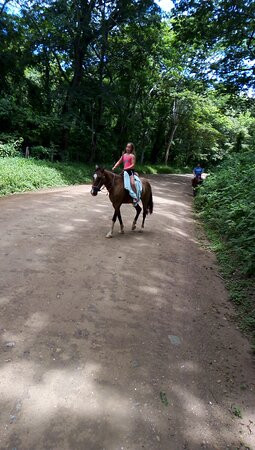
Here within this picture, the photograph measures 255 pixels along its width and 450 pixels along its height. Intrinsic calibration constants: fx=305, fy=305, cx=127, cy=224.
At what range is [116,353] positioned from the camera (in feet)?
11.3

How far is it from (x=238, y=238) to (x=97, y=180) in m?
3.56

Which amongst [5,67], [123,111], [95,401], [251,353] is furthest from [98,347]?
[123,111]

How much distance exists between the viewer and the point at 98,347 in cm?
349

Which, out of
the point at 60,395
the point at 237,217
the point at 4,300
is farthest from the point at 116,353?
the point at 237,217

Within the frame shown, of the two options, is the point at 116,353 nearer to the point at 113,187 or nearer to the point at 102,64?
the point at 113,187

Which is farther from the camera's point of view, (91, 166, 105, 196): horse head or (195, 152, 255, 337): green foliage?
(91, 166, 105, 196): horse head

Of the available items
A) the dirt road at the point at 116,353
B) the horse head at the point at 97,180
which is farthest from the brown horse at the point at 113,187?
the dirt road at the point at 116,353

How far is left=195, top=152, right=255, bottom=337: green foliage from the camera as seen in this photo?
5.15 metres

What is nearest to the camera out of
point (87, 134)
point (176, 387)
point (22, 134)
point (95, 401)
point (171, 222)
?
point (95, 401)

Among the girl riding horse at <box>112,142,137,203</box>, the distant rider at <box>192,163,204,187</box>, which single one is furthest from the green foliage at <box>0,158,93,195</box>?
the distant rider at <box>192,163,204,187</box>

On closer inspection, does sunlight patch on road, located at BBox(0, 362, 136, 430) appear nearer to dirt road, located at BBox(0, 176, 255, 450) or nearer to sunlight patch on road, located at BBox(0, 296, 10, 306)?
dirt road, located at BBox(0, 176, 255, 450)

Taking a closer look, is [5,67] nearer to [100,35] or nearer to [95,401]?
[100,35]

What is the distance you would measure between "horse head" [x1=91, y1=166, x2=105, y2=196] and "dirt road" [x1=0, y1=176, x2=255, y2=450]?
129 centimetres

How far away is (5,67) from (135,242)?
18.3 meters
